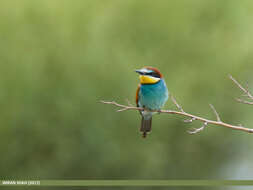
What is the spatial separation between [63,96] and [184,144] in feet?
5.10

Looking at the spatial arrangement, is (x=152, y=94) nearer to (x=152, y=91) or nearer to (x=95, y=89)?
(x=152, y=91)

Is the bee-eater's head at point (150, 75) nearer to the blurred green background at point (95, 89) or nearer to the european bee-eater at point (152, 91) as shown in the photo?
the european bee-eater at point (152, 91)

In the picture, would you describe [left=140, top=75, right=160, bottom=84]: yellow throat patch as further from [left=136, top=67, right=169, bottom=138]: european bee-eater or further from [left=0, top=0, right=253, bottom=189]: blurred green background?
[left=0, top=0, right=253, bottom=189]: blurred green background

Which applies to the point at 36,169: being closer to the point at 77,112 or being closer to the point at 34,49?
the point at 77,112

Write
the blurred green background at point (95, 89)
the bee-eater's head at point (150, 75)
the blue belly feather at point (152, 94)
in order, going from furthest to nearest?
1. the blurred green background at point (95, 89)
2. the blue belly feather at point (152, 94)
3. the bee-eater's head at point (150, 75)

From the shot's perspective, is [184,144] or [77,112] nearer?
[77,112]

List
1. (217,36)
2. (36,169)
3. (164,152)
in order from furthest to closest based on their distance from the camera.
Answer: (217,36) → (164,152) → (36,169)

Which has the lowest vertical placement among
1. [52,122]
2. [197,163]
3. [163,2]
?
[197,163]

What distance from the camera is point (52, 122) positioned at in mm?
4867

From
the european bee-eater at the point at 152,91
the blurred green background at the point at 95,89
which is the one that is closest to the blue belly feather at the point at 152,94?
the european bee-eater at the point at 152,91

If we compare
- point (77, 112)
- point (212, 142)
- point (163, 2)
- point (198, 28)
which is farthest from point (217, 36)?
point (77, 112)

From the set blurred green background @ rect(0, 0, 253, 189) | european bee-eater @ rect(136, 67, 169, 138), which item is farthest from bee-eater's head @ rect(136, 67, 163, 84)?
blurred green background @ rect(0, 0, 253, 189)

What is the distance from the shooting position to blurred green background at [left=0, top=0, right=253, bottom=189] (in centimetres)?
484

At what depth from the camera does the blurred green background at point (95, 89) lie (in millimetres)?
4840
